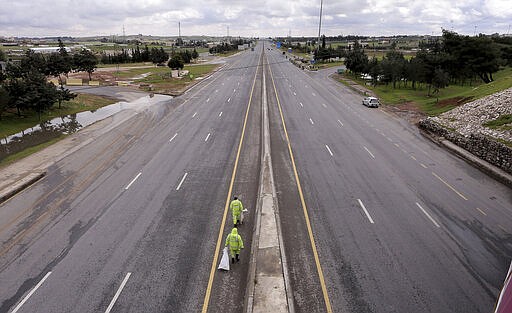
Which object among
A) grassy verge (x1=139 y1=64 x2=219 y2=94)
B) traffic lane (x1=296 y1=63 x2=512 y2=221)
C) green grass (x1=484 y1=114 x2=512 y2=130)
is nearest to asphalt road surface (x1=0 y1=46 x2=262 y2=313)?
traffic lane (x1=296 y1=63 x2=512 y2=221)

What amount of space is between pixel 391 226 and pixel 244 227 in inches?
252

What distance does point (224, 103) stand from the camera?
4506cm

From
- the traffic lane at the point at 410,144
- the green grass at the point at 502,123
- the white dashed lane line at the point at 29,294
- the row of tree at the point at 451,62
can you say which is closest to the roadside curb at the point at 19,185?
the white dashed lane line at the point at 29,294

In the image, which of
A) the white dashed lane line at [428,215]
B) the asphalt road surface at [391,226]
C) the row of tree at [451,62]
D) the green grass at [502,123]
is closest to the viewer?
the asphalt road surface at [391,226]

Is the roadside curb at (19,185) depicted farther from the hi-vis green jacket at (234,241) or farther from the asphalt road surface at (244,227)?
the hi-vis green jacket at (234,241)

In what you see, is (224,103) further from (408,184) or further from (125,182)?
(408,184)

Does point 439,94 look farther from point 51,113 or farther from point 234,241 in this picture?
point 51,113

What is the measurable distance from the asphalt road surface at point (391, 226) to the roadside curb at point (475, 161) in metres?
0.57

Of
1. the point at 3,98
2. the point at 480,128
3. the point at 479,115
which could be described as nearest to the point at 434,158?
the point at 480,128

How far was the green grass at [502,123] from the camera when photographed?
2571cm

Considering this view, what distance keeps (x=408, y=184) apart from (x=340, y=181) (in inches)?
151

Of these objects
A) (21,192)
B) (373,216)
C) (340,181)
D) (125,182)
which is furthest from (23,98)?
(373,216)

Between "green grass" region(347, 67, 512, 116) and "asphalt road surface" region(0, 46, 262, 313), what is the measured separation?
81.9ft

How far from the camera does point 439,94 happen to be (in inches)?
1973
